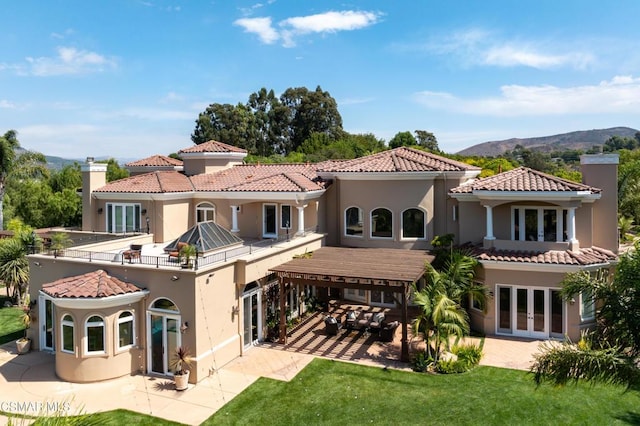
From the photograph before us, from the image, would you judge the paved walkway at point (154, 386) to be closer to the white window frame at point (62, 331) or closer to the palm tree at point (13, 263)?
the white window frame at point (62, 331)

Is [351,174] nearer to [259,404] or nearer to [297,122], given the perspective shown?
[259,404]

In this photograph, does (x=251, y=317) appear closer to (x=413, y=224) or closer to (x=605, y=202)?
(x=413, y=224)

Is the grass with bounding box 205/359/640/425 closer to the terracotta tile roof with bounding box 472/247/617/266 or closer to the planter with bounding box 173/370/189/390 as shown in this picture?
the planter with bounding box 173/370/189/390

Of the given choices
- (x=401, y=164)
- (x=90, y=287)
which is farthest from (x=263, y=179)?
(x=90, y=287)

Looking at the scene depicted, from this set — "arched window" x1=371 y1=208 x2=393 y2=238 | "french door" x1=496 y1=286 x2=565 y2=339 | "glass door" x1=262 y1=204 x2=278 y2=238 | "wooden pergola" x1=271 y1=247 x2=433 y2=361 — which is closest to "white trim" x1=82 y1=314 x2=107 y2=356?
"wooden pergola" x1=271 y1=247 x2=433 y2=361

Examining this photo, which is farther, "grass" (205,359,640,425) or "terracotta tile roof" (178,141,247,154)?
"terracotta tile roof" (178,141,247,154)

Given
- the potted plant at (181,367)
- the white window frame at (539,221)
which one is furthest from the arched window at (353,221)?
the potted plant at (181,367)
